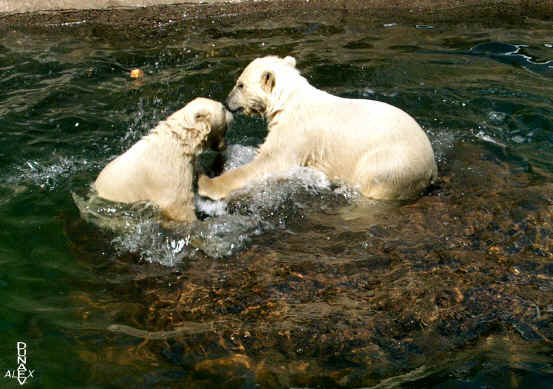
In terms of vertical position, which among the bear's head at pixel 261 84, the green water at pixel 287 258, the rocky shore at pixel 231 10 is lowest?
the green water at pixel 287 258

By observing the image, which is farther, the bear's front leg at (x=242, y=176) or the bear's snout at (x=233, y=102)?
the bear's snout at (x=233, y=102)

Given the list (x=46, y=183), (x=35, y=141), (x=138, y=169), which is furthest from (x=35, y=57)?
(x=138, y=169)

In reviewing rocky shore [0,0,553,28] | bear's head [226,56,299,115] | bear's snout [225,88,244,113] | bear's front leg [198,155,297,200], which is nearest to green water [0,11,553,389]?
bear's front leg [198,155,297,200]

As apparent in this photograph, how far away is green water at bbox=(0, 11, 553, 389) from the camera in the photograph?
3.99 meters

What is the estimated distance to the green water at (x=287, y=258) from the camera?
3.99 meters

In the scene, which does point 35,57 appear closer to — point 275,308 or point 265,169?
point 265,169

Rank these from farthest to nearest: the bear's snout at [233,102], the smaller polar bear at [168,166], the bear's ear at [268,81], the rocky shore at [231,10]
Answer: the rocky shore at [231,10]
the bear's snout at [233,102]
the bear's ear at [268,81]
the smaller polar bear at [168,166]

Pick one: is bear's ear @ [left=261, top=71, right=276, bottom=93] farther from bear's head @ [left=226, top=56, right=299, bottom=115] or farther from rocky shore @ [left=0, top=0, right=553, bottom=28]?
rocky shore @ [left=0, top=0, right=553, bottom=28]

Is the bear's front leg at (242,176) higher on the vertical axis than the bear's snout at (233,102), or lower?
lower

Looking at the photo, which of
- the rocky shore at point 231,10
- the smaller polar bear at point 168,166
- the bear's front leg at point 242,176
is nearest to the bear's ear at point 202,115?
the smaller polar bear at point 168,166

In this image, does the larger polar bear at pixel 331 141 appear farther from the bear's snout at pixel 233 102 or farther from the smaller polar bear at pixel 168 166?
the smaller polar bear at pixel 168 166

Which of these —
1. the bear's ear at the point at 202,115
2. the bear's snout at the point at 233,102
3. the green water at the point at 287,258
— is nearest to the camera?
the green water at the point at 287,258

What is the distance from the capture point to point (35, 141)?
6.98 metres

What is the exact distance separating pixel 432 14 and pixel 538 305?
7.92m
